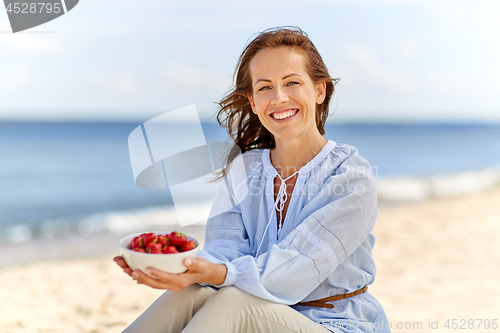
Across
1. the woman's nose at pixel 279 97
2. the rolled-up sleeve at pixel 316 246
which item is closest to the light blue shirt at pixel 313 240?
the rolled-up sleeve at pixel 316 246

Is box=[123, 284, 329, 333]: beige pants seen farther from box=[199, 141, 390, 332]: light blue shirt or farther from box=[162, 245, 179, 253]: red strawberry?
box=[162, 245, 179, 253]: red strawberry

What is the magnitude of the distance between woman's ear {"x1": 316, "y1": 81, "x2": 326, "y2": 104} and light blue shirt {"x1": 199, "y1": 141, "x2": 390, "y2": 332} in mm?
263

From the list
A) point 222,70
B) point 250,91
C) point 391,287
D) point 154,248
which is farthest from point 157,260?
point 222,70

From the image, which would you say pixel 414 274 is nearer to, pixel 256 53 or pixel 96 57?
pixel 256 53

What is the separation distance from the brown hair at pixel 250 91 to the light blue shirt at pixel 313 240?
13.3 inches

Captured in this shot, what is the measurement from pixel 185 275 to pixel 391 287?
3.07 m

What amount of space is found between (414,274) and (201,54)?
68.5 ft

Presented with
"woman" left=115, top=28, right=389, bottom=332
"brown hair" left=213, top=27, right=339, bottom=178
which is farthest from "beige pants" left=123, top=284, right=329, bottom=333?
Result: "brown hair" left=213, top=27, right=339, bottom=178

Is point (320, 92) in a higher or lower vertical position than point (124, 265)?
higher

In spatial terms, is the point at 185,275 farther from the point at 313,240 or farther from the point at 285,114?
the point at 285,114

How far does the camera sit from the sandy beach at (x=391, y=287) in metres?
3.38

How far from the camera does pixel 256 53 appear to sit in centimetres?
204

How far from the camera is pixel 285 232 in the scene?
6.07 feet

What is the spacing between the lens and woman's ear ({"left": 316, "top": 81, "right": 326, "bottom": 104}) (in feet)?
6.92
